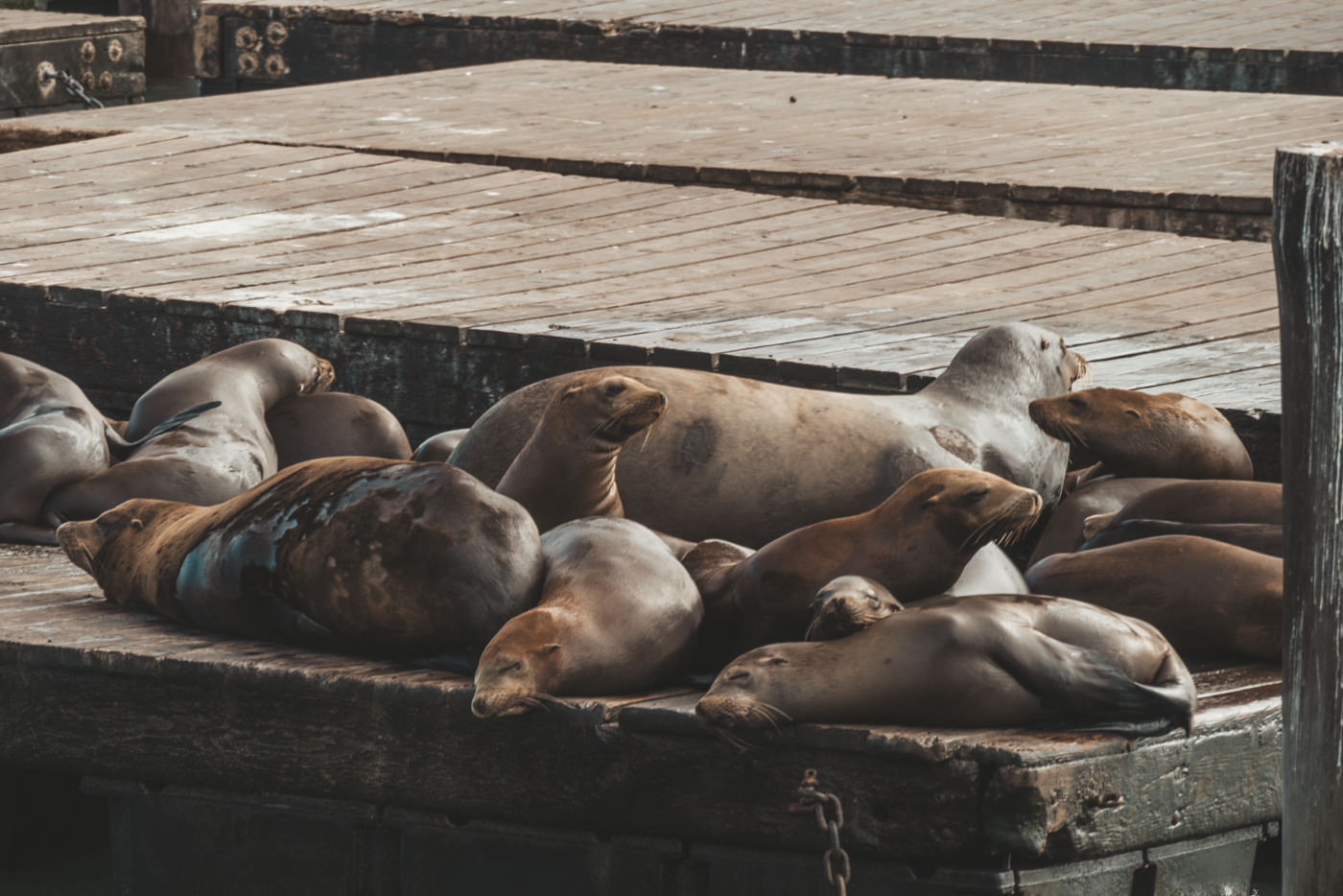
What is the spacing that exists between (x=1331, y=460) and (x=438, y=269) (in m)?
4.18

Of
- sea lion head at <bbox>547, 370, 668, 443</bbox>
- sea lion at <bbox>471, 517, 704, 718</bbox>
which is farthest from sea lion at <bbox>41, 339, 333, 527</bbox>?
sea lion at <bbox>471, 517, 704, 718</bbox>

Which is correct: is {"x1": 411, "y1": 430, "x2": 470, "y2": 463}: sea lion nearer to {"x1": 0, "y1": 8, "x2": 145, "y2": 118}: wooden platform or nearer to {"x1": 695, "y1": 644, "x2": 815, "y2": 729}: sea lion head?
{"x1": 695, "y1": 644, "x2": 815, "y2": 729}: sea lion head

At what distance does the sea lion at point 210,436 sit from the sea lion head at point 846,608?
6.85 feet

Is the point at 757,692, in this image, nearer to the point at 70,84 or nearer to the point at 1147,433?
the point at 1147,433

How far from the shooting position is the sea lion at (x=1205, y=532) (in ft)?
14.1

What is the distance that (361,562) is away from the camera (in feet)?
12.6

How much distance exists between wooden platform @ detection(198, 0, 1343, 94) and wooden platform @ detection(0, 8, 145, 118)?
152 cm

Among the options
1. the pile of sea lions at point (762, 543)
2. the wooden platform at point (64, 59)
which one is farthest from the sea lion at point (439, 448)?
the wooden platform at point (64, 59)

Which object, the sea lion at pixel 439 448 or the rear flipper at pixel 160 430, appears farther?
the rear flipper at pixel 160 430

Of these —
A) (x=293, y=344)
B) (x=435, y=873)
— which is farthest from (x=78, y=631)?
(x=293, y=344)

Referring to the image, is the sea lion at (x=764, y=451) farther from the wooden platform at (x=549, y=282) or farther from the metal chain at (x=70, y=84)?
the metal chain at (x=70, y=84)

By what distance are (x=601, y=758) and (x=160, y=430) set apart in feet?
7.59

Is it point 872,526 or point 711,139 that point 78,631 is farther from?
point 711,139

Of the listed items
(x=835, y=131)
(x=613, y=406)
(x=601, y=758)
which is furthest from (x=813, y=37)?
(x=601, y=758)
